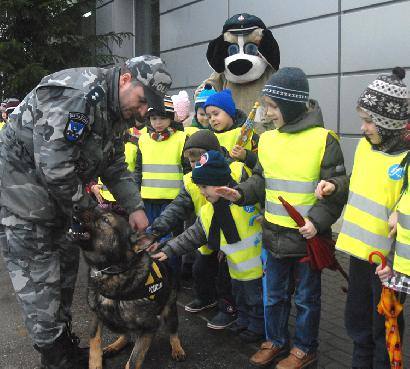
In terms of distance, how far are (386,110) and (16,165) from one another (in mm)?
2090

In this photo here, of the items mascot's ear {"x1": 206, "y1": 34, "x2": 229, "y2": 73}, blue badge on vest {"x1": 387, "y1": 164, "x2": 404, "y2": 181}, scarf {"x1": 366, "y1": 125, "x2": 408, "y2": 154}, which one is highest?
mascot's ear {"x1": 206, "y1": 34, "x2": 229, "y2": 73}

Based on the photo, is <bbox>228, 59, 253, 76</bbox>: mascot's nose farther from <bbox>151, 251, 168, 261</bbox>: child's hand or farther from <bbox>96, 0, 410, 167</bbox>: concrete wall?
<bbox>151, 251, 168, 261</bbox>: child's hand

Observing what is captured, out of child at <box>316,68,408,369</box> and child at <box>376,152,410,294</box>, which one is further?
child at <box>316,68,408,369</box>

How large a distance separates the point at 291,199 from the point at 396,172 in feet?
2.49

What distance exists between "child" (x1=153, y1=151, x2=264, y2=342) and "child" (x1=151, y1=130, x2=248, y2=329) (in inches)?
9.8

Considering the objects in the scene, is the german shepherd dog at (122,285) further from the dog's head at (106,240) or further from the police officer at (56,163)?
the police officer at (56,163)

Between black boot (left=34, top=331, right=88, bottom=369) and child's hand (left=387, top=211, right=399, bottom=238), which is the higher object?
child's hand (left=387, top=211, right=399, bottom=238)

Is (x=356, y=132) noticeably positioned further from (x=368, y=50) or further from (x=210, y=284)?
(x=210, y=284)

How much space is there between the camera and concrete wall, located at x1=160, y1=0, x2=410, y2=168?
6.48m

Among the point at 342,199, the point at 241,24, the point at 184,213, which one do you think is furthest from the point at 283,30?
the point at 342,199

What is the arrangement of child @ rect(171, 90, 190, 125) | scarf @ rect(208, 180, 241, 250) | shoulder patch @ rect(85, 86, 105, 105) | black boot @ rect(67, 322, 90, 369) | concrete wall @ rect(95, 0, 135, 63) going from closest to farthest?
1. shoulder patch @ rect(85, 86, 105, 105)
2. black boot @ rect(67, 322, 90, 369)
3. scarf @ rect(208, 180, 241, 250)
4. child @ rect(171, 90, 190, 125)
5. concrete wall @ rect(95, 0, 135, 63)

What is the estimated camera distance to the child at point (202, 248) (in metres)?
4.21

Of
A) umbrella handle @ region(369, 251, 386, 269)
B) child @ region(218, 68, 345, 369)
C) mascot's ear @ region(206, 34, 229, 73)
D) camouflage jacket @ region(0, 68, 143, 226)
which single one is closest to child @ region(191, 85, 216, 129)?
mascot's ear @ region(206, 34, 229, 73)

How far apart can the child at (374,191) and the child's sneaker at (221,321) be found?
1.37 meters
